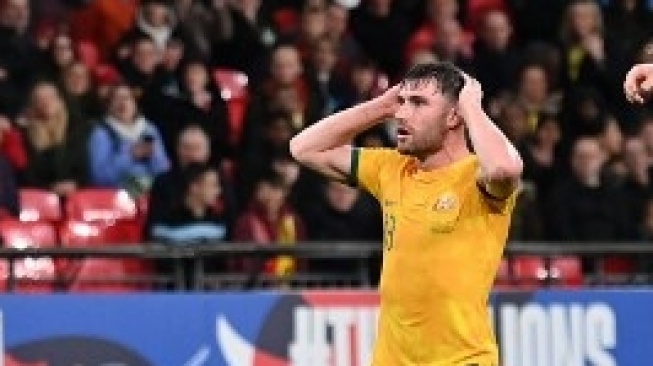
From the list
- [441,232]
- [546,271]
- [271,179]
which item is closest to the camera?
[441,232]

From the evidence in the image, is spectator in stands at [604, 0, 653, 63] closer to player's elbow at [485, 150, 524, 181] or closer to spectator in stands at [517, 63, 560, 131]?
spectator in stands at [517, 63, 560, 131]

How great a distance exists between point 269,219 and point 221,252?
5.60ft

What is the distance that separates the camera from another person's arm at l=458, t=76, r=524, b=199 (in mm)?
8273

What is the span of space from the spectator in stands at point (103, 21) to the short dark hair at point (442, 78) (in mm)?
6534

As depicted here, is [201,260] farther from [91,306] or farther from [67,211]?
[67,211]

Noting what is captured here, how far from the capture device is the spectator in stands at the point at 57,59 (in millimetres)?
13797

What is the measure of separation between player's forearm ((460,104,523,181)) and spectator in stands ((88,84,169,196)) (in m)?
5.35

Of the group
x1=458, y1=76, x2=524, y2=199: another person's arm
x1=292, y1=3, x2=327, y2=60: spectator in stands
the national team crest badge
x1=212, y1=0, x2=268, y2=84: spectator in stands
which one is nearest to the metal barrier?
the national team crest badge

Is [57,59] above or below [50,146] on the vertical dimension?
above

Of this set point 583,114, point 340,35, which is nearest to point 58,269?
point 340,35

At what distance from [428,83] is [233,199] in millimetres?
4745

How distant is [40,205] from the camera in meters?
12.9

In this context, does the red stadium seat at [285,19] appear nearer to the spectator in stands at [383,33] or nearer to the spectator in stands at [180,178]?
the spectator in stands at [383,33]

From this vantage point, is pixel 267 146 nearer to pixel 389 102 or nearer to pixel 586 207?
pixel 586 207
